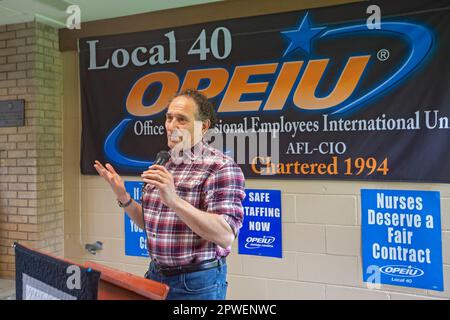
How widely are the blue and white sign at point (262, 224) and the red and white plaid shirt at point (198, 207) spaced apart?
53.1 inches

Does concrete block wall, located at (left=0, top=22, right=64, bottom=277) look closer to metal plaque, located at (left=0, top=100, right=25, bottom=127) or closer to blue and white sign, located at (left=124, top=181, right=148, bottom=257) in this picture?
metal plaque, located at (left=0, top=100, right=25, bottom=127)

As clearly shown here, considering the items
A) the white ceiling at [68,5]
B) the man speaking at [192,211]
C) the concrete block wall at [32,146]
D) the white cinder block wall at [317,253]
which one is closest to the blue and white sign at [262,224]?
the white cinder block wall at [317,253]

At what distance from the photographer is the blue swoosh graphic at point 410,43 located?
2.43 m

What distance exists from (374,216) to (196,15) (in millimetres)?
2037

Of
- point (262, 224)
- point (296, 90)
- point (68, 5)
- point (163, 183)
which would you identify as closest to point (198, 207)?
point (163, 183)

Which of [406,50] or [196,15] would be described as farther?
[196,15]

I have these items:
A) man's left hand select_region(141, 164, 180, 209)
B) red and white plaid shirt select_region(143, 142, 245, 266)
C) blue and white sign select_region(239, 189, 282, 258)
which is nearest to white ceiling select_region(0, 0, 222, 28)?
blue and white sign select_region(239, 189, 282, 258)

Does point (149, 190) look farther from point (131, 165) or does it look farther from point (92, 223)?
point (92, 223)

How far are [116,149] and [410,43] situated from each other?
2383mm

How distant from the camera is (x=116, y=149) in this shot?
3.27 meters

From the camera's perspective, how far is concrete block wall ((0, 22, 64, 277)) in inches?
131

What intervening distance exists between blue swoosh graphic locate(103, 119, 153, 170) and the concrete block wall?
1.90ft

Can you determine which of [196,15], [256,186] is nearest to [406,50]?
[256,186]

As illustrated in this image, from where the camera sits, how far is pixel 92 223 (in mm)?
3430
